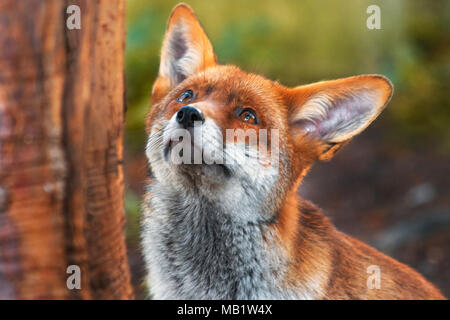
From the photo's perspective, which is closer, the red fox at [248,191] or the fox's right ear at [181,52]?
the red fox at [248,191]

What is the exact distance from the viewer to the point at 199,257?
13.5 feet

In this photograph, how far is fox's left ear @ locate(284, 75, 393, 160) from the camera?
4152 millimetres

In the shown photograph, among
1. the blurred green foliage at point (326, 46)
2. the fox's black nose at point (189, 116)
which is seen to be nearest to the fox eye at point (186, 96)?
the fox's black nose at point (189, 116)

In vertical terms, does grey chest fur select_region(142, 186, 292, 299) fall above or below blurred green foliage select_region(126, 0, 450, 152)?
below

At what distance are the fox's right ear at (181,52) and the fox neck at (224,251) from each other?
1.04 m

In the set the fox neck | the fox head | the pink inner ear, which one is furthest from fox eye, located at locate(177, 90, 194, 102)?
the pink inner ear

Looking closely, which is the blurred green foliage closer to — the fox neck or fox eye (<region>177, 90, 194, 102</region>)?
fox eye (<region>177, 90, 194, 102</region>)

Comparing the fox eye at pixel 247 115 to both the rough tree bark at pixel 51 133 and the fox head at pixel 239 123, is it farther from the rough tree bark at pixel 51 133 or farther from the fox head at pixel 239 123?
the rough tree bark at pixel 51 133

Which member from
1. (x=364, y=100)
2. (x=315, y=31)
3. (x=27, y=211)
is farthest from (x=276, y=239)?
(x=315, y=31)

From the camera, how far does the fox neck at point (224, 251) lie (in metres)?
3.99

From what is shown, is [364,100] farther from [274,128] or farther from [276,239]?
[276,239]

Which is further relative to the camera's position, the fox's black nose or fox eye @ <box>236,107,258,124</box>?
fox eye @ <box>236,107,258,124</box>

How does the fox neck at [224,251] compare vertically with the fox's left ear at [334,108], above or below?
below

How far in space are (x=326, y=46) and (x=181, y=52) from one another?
8601 mm
